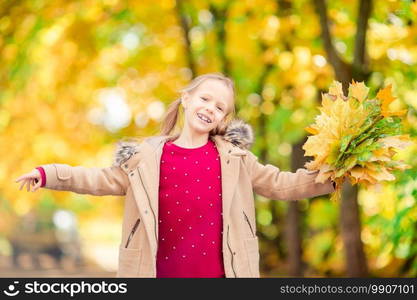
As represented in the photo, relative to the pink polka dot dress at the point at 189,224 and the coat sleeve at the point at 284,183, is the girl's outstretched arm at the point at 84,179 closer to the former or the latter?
the pink polka dot dress at the point at 189,224

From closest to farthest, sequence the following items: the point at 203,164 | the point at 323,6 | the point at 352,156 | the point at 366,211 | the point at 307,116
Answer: the point at 352,156
the point at 203,164
the point at 323,6
the point at 307,116
the point at 366,211

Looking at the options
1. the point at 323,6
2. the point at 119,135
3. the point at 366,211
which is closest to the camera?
the point at 323,6

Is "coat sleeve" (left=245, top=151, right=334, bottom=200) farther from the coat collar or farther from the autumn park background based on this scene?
the autumn park background

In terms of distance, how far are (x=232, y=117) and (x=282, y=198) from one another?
0.46 metres

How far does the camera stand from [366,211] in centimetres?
1020

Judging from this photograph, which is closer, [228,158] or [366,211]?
[228,158]

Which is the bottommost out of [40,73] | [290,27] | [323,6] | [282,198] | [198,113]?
[282,198]

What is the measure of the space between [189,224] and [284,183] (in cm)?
48

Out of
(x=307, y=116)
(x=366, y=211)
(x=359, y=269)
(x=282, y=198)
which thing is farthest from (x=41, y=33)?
(x=282, y=198)

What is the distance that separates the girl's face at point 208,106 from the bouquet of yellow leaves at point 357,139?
43cm

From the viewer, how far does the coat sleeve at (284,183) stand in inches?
134

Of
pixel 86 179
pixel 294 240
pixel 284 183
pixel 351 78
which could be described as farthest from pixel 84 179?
pixel 294 240

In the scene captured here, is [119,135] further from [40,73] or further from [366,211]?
[366,211]

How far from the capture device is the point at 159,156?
3459mm
